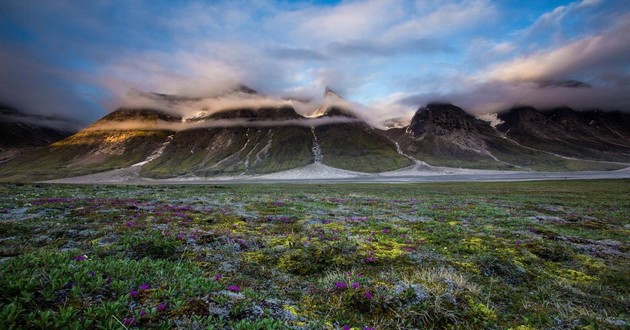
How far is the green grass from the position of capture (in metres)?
5.76

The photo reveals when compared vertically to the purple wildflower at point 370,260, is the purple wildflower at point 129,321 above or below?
above

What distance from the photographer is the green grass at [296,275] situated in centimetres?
576

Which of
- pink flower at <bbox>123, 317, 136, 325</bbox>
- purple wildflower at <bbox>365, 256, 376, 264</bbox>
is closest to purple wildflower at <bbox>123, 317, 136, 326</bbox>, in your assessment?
pink flower at <bbox>123, 317, 136, 325</bbox>

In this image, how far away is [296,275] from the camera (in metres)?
10.4

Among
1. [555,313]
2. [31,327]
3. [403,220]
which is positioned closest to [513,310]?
[555,313]

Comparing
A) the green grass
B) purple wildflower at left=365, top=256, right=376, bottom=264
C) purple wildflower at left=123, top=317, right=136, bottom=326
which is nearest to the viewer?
purple wildflower at left=123, top=317, right=136, bottom=326

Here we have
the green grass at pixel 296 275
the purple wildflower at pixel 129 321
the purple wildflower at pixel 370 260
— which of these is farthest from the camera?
the purple wildflower at pixel 370 260

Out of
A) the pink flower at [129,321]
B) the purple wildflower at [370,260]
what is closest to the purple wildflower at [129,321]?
the pink flower at [129,321]

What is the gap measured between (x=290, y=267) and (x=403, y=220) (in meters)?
15.3

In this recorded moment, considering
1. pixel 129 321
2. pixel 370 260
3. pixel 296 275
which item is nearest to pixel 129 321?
pixel 129 321

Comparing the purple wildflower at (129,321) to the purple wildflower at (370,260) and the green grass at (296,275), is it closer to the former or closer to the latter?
the green grass at (296,275)

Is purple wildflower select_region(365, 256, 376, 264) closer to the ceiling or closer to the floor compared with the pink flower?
closer to the floor

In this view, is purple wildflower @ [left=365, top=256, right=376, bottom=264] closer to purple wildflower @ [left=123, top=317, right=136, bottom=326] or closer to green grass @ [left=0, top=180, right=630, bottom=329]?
green grass @ [left=0, top=180, right=630, bottom=329]

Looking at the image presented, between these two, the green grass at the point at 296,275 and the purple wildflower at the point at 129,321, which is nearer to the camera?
the purple wildflower at the point at 129,321
